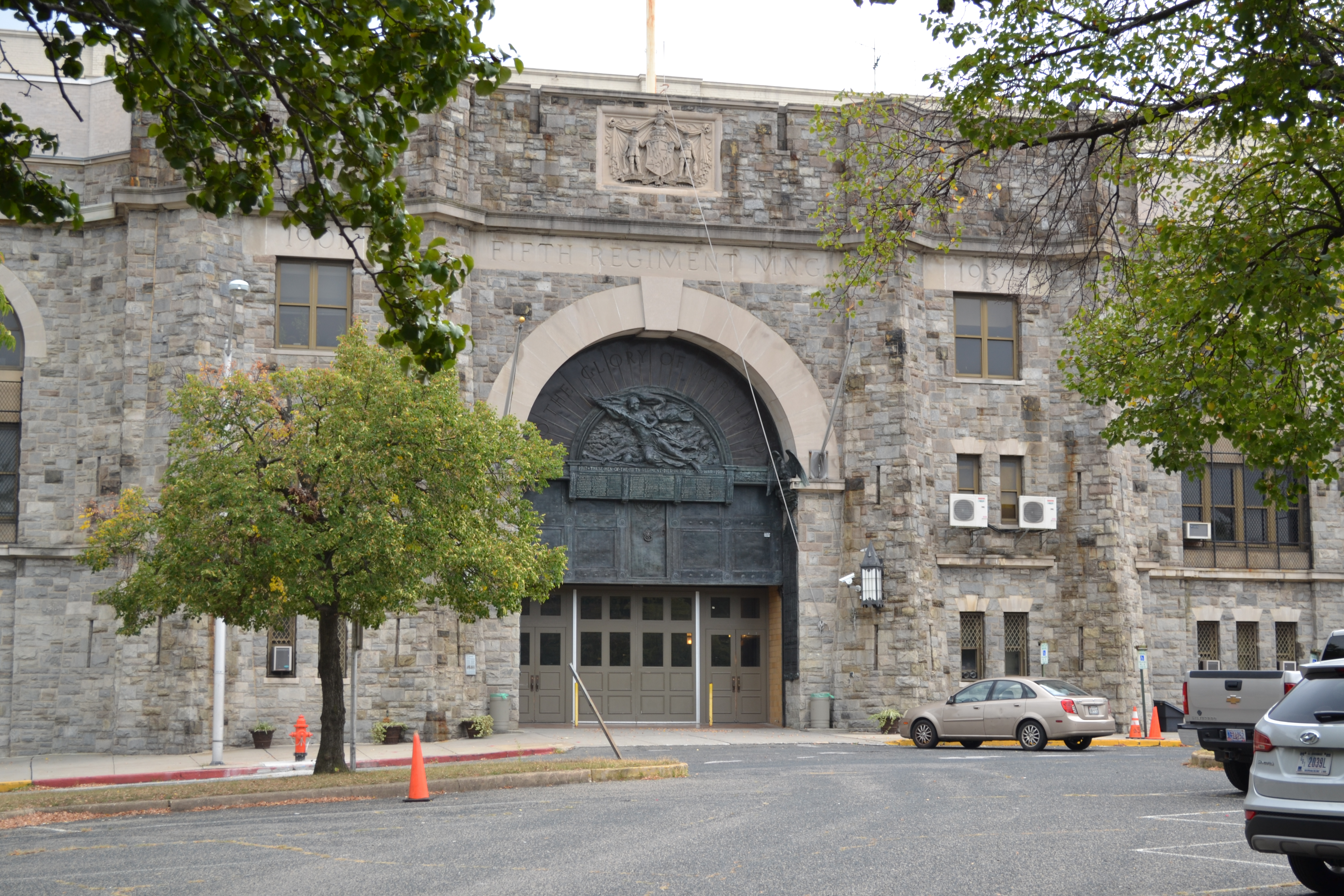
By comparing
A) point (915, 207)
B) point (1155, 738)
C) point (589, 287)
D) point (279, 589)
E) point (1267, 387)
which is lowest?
point (1155, 738)

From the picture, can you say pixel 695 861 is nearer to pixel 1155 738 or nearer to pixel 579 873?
pixel 579 873

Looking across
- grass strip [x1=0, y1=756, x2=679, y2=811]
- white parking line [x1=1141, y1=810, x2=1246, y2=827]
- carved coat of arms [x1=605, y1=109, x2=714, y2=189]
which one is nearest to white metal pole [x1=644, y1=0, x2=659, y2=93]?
carved coat of arms [x1=605, y1=109, x2=714, y2=189]

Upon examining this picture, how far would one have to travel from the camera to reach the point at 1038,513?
29750 mm

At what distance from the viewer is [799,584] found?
93.8 feet

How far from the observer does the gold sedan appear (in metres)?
22.7

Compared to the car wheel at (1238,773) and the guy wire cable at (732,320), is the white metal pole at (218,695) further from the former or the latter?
the car wheel at (1238,773)

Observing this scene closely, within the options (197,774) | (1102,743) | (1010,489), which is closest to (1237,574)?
(1010,489)

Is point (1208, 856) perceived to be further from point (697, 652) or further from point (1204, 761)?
point (697, 652)

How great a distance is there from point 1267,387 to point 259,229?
19595 millimetres

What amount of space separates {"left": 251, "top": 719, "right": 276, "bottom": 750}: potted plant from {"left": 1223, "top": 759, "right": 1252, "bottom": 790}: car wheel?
666 inches

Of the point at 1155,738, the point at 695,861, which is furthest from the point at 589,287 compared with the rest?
the point at 695,861

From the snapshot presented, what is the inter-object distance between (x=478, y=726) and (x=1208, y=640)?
667 inches

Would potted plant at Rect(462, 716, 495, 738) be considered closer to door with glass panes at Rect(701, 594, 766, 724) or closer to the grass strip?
door with glass panes at Rect(701, 594, 766, 724)

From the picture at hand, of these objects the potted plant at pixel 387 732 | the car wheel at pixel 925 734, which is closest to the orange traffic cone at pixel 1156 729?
the car wheel at pixel 925 734
